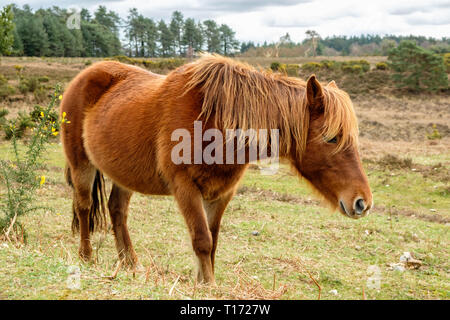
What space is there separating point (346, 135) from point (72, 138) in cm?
337

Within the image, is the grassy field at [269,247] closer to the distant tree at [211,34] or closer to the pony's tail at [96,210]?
the pony's tail at [96,210]

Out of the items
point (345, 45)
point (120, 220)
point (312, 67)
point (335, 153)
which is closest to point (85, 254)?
point (120, 220)

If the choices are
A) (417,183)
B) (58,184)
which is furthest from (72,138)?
(417,183)

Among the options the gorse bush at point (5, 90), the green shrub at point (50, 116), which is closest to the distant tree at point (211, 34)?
the gorse bush at point (5, 90)

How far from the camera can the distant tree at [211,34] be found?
176 feet

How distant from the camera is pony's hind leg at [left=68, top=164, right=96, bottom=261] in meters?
5.09

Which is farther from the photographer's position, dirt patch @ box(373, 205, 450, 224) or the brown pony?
dirt patch @ box(373, 205, 450, 224)

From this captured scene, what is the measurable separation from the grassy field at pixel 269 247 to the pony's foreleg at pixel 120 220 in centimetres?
26

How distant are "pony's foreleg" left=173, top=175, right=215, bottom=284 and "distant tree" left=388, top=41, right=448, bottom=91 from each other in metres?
30.0

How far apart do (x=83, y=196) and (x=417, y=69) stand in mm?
30428

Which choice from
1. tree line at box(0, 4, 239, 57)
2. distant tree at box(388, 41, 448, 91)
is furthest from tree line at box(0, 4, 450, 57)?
distant tree at box(388, 41, 448, 91)

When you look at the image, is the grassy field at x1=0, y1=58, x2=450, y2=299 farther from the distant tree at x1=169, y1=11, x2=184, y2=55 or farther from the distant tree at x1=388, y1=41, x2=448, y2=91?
the distant tree at x1=169, y1=11, x2=184, y2=55

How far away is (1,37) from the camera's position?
27.8 ft
